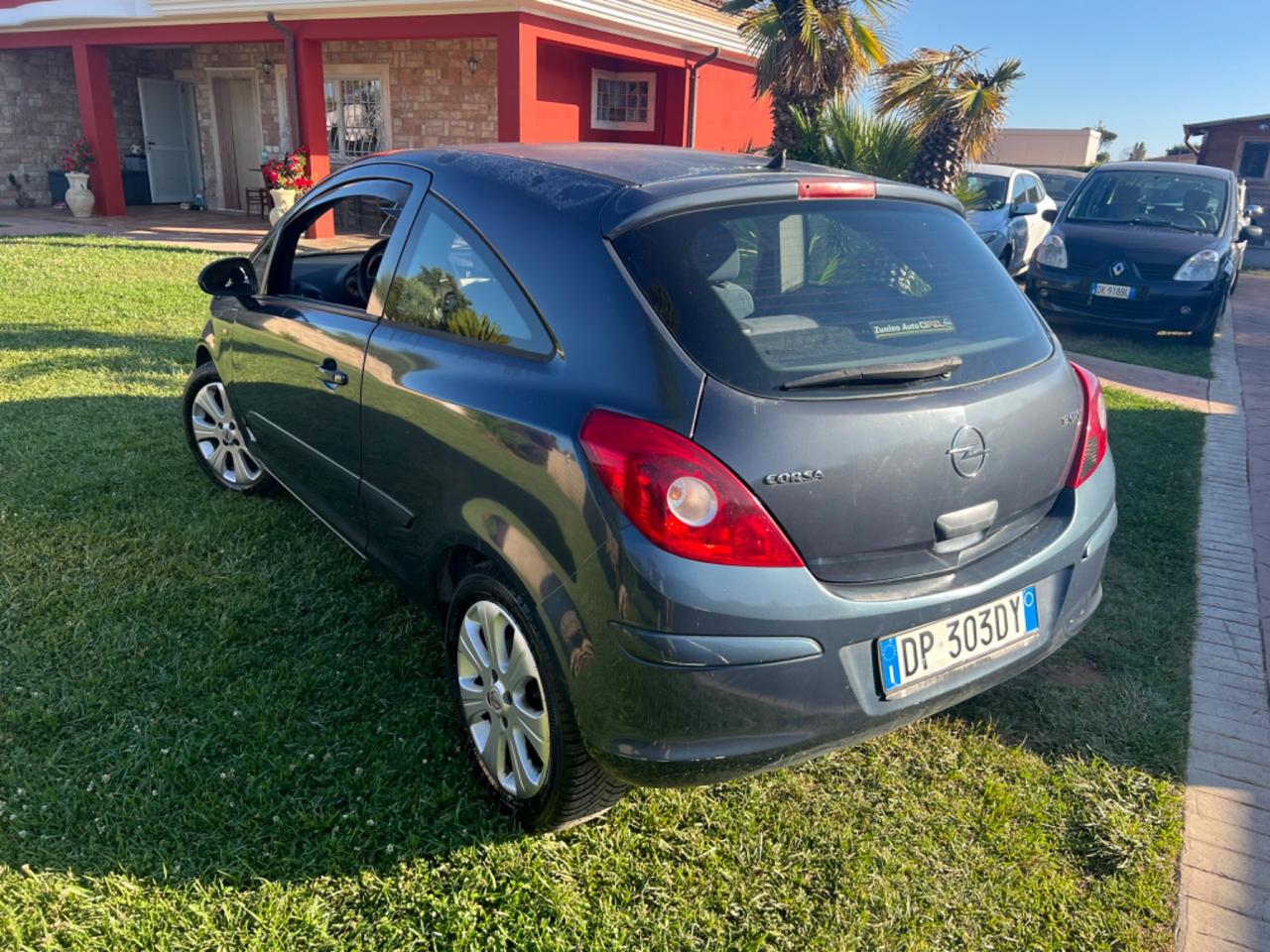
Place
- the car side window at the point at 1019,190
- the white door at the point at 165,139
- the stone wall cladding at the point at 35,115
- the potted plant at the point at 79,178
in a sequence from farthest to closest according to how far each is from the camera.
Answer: the stone wall cladding at the point at 35,115 → the white door at the point at 165,139 → the potted plant at the point at 79,178 → the car side window at the point at 1019,190

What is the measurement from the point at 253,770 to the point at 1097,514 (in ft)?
8.04

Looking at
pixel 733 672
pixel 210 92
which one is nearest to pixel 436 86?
pixel 210 92

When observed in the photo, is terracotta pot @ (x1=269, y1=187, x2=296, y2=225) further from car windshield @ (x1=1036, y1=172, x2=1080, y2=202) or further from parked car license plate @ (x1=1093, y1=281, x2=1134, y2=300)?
car windshield @ (x1=1036, y1=172, x2=1080, y2=202)

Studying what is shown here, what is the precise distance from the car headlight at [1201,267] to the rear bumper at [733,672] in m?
8.37

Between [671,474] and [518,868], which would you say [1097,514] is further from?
[518,868]

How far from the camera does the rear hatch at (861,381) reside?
2.01 metres

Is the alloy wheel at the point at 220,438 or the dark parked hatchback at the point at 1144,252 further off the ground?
the dark parked hatchback at the point at 1144,252

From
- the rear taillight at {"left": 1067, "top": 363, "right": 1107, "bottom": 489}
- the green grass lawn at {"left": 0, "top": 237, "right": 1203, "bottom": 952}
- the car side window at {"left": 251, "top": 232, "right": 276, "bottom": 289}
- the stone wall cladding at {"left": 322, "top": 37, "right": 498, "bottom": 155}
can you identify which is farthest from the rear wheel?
the stone wall cladding at {"left": 322, "top": 37, "right": 498, "bottom": 155}

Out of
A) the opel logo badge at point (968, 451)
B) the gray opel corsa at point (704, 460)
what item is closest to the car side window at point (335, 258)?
the gray opel corsa at point (704, 460)

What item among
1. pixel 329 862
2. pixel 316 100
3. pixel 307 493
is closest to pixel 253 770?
pixel 329 862

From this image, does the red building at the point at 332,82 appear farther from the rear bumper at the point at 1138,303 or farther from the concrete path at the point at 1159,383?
the concrete path at the point at 1159,383

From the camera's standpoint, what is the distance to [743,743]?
2012 millimetres

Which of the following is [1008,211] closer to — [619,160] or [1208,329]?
[1208,329]

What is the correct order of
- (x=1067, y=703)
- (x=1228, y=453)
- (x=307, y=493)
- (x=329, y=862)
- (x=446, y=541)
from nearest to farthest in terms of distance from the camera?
1. (x=329, y=862)
2. (x=446, y=541)
3. (x=1067, y=703)
4. (x=307, y=493)
5. (x=1228, y=453)
